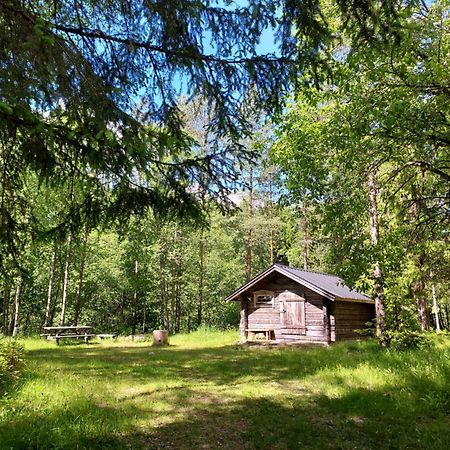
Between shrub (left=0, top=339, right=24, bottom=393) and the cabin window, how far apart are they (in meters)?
13.8

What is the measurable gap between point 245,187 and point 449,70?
479 centimetres

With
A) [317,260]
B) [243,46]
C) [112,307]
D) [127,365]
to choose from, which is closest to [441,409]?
[243,46]

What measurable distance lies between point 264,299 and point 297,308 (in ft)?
7.08

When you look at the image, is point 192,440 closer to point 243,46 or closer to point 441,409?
point 441,409

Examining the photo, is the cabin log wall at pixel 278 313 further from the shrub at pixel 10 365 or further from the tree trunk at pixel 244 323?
the shrub at pixel 10 365

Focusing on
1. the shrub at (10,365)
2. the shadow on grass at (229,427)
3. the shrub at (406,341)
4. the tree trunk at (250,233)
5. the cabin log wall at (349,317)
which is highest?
the tree trunk at (250,233)

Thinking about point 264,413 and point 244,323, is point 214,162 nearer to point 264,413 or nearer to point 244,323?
point 264,413

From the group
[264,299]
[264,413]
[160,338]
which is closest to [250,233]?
[264,299]

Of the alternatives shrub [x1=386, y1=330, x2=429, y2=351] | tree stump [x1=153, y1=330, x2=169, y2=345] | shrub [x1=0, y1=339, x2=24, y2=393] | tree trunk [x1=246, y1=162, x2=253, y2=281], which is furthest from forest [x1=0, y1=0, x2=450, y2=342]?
tree trunk [x1=246, y1=162, x2=253, y2=281]

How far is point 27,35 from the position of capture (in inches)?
158

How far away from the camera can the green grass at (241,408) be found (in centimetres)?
573

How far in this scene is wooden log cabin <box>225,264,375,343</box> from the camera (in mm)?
19922

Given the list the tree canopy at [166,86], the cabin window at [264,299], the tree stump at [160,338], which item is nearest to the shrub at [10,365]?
the tree canopy at [166,86]

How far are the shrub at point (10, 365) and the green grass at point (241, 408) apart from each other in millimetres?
283
